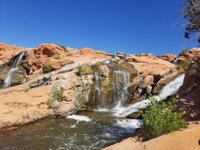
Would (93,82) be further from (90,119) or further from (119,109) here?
(90,119)

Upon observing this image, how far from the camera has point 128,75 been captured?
Result: 91.8ft

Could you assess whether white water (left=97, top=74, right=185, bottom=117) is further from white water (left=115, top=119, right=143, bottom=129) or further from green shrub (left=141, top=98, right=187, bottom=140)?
green shrub (left=141, top=98, right=187, bottom=140)

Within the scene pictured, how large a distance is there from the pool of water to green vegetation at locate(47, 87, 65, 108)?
1.47 meters

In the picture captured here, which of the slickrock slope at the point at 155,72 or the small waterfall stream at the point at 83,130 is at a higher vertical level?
the slickrock slope at the point at 155,72

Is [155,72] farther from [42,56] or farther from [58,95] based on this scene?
[42,56]

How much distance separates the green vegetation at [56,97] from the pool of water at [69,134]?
57.9 inches

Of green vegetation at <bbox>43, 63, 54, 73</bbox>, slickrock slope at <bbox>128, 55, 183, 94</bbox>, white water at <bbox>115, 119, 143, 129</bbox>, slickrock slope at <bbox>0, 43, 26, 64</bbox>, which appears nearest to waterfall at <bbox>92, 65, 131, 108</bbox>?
slickrock slope at <bbox>128, 55, 183, 94</bbox>

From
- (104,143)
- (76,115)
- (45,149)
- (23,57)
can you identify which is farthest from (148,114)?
(23,57)

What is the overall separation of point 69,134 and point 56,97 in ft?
18.8

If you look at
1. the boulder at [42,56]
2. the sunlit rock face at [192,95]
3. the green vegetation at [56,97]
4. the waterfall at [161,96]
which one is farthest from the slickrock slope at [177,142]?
the boulder at [42,56]

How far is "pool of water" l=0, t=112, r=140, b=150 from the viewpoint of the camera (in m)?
15.1

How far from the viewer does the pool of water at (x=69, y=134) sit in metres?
15.1

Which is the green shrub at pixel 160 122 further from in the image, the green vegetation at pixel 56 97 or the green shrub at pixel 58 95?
the green shrub at pixel 58 95

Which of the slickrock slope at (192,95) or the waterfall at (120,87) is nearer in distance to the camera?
the slickrock slope at (192,95)
